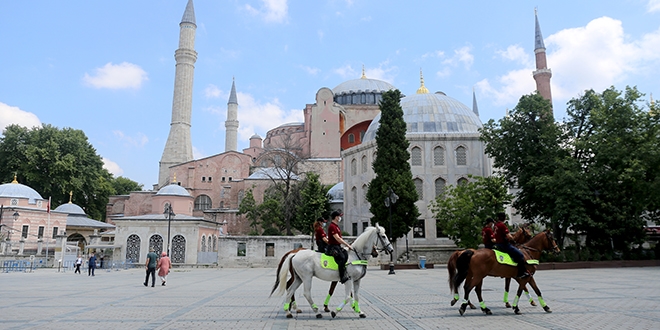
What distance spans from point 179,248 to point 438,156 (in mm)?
19011

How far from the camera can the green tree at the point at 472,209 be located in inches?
990

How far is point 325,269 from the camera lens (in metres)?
7.98

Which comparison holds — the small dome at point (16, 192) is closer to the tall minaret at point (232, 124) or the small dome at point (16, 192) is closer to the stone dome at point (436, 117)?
the stone dome at point (436, 117)

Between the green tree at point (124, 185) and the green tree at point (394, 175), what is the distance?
56.7 m

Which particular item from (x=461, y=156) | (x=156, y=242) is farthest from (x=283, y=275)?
(x=461, y=156)

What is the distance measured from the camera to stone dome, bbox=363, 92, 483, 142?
3312 centimetres

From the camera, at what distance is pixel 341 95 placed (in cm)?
6212

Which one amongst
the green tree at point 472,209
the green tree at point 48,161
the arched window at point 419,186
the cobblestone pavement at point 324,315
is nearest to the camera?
the cobblestone pavement at point 324,315

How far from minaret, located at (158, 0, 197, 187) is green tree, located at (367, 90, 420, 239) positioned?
37727mm

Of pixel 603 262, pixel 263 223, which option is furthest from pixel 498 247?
pixel 263 223

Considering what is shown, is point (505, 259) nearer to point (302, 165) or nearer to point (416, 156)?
point (416, 156)

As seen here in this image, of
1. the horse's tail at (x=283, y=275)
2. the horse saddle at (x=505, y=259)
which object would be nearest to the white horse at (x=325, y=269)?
the horse's tail at (x=283, y=275)

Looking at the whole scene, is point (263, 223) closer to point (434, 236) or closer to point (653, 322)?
point (434, 236)

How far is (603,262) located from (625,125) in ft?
22.5
